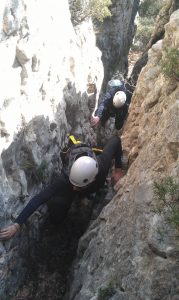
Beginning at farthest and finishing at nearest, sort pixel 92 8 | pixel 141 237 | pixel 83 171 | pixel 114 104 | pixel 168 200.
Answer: pixel 92 8, pixel 114 104, pixel 83 171, pixel 141 237, pixel 168 200

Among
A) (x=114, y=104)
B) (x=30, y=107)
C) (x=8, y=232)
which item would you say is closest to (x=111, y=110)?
(x=114, y=104)

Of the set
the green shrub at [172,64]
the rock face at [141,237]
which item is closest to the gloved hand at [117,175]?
the rock face at [141,237]

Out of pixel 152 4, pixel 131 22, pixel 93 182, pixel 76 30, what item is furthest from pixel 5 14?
pixel 152 4

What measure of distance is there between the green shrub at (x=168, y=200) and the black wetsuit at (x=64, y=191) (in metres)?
2.07

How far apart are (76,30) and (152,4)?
53.5ft

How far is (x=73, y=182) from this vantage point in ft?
19.9

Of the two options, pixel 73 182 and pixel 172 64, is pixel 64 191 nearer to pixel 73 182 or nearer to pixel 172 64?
pixel 73 182

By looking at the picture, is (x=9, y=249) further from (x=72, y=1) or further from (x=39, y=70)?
(x=72, y=1)

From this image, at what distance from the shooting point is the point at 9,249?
5984 millimetres

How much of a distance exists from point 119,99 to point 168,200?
5.28 metres

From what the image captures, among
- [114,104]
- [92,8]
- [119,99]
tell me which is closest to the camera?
[119,99]

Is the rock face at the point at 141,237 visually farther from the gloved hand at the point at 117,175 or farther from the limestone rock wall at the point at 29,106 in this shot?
the limestone rock wall at the point at 29,106

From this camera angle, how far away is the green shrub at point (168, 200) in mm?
3994

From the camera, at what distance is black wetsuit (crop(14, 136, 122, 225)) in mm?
5859
